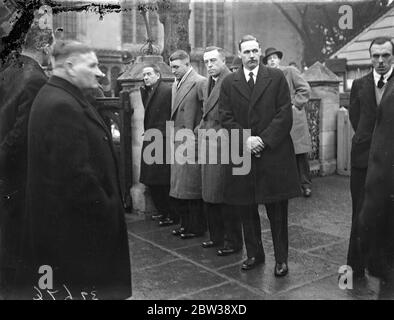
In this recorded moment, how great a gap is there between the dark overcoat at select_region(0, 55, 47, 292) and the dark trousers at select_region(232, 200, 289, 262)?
77.8 inches

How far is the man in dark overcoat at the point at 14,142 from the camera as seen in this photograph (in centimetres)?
353

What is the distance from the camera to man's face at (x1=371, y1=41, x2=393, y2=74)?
3.76 meters

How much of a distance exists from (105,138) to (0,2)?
7.55ft

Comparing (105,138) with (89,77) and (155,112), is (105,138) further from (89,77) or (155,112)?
(155,112)

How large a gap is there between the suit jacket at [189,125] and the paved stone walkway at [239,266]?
0.58m

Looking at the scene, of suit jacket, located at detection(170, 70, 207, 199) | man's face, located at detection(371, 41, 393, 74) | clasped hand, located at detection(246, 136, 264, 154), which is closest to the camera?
man's face, located at detection(371, 41, 393, 74)

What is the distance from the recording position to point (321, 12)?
987 inches

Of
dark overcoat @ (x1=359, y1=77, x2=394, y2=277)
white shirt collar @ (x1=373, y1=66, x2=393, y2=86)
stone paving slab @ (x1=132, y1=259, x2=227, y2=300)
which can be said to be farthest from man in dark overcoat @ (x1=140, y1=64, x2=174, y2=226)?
dark overcoat @ (x1=359, y1=77, x2=394, y2=277)

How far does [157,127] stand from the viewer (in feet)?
19.6

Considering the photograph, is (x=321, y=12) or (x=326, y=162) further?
(x=321, y=12)

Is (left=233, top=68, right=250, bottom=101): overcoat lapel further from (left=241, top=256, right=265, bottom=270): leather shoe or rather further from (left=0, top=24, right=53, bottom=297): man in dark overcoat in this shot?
(left=0, top=24, right=53, bottom=297): man in dark overcoat

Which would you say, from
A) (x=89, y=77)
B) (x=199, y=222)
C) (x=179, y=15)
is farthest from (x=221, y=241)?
(x=179, y=15)

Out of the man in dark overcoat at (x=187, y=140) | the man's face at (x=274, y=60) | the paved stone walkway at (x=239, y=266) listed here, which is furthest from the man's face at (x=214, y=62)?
the man's face at (x=274, y=60)

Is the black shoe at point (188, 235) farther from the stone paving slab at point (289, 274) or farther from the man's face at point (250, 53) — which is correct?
the man's face at point (250, 53)
